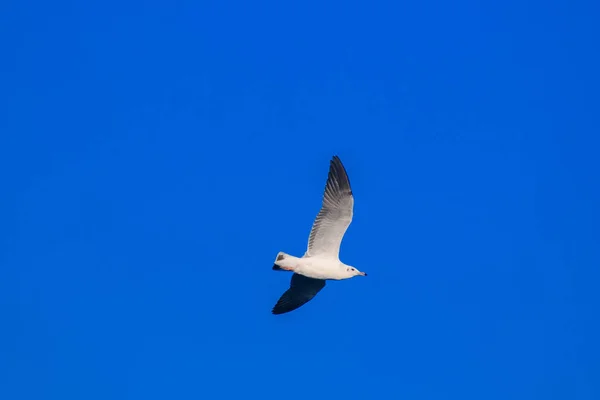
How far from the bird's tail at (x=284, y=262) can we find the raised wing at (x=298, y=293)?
2530 mm

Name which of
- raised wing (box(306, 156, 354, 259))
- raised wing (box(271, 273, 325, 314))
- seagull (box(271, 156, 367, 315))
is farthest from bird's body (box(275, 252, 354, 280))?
raised wing (box(271, 273, 325, 314))

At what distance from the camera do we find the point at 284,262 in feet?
106

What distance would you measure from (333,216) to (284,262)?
7.15 ft

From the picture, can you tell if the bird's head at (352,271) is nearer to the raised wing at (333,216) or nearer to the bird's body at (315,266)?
the bird's body at (315,266)

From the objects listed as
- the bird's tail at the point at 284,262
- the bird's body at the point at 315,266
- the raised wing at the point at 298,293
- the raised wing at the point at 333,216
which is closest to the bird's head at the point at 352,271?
the bird's body at the point at 315,266

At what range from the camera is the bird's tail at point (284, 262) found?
32.2 meters

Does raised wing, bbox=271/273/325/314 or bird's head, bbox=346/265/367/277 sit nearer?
bird's head, bbox=346/265/367/277

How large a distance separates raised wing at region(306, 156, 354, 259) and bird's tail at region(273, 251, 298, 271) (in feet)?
2.78

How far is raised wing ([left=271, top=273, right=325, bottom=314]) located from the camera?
1390 inches

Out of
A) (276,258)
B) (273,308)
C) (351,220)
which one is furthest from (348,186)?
(273,308)

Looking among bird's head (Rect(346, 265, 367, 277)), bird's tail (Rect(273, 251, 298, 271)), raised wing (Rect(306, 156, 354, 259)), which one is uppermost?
raised wing (Rect(306, 156, 354, 259))

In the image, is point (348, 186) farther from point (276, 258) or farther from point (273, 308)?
point (273, 308)

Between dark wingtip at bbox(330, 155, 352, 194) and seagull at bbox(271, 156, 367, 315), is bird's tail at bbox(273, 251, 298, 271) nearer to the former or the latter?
seagull at bbox(271, 156, 367, 315)

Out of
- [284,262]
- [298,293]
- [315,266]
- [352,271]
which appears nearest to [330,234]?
[315,266]
